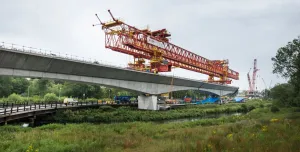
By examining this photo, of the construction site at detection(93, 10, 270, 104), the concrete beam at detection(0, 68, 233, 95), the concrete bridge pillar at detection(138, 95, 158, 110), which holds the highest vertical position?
the construction site at detection(93, 10, 270, 104)

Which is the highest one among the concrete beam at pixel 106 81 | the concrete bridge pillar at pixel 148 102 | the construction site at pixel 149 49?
the construction site at pixel 149 49

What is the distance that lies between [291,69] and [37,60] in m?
36.0

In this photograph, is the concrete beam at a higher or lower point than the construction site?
lower

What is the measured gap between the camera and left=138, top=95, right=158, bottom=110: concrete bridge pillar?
48.3 meters

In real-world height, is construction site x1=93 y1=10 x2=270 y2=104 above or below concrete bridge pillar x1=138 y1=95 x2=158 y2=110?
above

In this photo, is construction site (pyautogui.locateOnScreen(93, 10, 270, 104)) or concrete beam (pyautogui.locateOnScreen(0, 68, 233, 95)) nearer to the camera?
concrete beam (pyautogui.locateOnScreen(0, 68, 233, 95))

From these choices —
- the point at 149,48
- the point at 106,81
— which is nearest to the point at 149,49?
the point at 149,48

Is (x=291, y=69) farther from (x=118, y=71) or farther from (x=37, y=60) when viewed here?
(x=37, y=60)

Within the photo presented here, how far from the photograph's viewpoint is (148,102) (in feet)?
160

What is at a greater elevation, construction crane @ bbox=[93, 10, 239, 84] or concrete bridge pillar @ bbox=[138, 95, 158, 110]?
construction crane @ bbox=[93, 10, 239, 84]

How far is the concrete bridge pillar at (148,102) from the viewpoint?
48.3m

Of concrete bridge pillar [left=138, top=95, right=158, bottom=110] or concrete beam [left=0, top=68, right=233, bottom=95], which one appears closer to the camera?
concrete beam [left=0, top=68, right=233, bottom=95]

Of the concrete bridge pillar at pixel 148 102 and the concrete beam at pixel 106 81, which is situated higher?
the concrete beam at pixel 106 81

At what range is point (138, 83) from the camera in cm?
4597
